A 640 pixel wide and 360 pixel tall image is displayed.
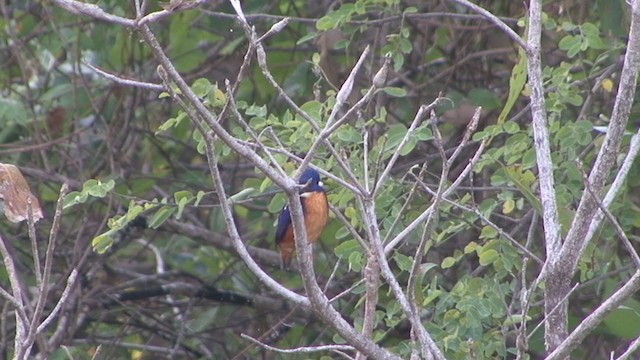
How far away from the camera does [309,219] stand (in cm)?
442

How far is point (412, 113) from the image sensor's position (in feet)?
15.8

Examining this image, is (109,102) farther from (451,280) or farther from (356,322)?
(356,322)

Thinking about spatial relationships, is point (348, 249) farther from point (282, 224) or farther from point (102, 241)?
point (282, 224)

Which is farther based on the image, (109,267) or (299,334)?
(109,267)

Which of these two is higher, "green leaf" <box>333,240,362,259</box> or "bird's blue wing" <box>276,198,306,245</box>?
"green leaf" <box>333,240,362,259</box>

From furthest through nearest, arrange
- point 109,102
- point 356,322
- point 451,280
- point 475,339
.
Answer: point 109,102, point 451,280, point 356,322, point 475,339

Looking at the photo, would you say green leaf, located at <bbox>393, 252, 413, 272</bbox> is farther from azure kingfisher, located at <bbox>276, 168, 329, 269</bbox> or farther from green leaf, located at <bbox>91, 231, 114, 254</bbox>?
green leaf, located at <bbox>91, 231, 114, 254</bbox>

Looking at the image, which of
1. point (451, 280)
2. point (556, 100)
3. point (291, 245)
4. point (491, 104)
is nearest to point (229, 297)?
point (291, 245)

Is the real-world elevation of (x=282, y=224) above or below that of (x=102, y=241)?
below

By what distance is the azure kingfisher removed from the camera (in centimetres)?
415

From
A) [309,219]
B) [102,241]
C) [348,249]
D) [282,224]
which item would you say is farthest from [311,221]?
[102,241]

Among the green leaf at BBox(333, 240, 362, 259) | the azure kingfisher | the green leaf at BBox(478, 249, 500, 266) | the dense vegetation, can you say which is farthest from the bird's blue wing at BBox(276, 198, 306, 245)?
the green leaf at BBox(478, 249, 500, 266)

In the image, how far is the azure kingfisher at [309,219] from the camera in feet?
13.6

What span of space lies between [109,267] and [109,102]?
2.28 ft
